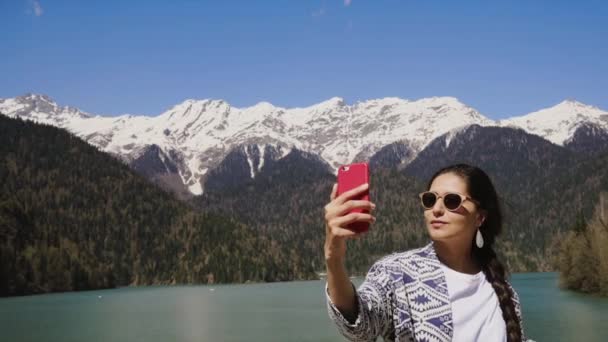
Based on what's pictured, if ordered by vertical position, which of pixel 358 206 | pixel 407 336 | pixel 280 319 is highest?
pixel 358 206

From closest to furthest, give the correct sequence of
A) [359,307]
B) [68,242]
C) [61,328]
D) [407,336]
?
[359,307], [407,336], [61,328], [68,242]

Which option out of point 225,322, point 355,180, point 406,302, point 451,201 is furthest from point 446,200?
point 225,322

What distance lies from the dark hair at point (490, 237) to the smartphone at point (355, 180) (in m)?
1.18

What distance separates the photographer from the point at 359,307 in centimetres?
379

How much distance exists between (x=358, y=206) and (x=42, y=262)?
522 ft

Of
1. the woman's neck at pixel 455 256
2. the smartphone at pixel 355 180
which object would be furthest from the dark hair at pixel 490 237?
the smartphone at pixel 355 180

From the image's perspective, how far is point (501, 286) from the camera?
14.9ft

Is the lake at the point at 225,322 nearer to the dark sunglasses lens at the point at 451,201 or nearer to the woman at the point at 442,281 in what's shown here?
the woman at the point at 442,281

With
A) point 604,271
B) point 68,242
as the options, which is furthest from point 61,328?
point 68,242

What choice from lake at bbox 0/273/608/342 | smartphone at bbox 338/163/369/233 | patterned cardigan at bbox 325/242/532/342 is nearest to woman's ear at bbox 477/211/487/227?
patterned cardigan at bbox 325/242/532/342

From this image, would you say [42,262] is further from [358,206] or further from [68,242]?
[358,206]

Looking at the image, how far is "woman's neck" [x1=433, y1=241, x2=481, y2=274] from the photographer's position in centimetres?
447

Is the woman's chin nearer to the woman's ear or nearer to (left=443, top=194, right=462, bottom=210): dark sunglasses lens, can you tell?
(left=443, top=194, right=462, bottom=210): dark sunglasses lens

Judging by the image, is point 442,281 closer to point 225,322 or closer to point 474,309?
point 474,309
